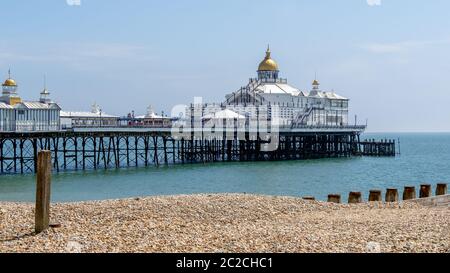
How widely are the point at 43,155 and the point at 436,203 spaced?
10736 mm

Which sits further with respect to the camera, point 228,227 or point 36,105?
point 36,105

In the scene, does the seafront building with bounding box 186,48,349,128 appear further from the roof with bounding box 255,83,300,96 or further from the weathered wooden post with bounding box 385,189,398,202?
the weathered wooden post with bounding box 385,189,398,202

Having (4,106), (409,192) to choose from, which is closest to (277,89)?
(4,106)

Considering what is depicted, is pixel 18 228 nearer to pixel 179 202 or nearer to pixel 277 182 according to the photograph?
pixel 179 202

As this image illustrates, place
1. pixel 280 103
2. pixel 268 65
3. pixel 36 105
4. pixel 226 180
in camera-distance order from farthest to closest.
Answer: pixel 268 65, pixel 280 103, pixel 36 105, pixel 226 180

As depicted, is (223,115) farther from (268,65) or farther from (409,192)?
(409,192)

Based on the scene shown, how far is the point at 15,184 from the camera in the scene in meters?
34.9

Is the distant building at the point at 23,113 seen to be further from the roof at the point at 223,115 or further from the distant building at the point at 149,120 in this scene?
the distant building at the point at 149,120

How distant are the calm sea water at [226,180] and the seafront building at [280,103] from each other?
13936 millimetres

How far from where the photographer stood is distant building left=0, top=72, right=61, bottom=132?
162ft

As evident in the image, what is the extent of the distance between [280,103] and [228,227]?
2392 inches

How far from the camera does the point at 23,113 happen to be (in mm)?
50531

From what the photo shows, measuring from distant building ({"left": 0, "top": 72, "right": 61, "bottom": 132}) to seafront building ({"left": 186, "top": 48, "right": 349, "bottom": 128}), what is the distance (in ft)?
48.2
